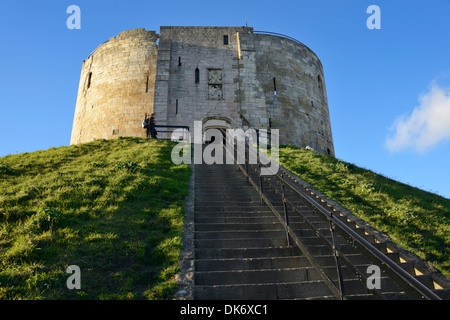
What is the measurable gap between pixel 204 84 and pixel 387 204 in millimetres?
14738

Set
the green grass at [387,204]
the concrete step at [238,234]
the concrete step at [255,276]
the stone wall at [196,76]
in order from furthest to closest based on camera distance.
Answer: the stone wall at [196,76] → the green grass at [387,204] → the concrete step at [238,234] → the concrete step at [255,276]

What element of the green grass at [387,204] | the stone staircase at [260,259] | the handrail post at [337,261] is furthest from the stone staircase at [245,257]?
the green grass at [387,204]

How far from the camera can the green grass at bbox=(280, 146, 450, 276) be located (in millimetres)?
5781

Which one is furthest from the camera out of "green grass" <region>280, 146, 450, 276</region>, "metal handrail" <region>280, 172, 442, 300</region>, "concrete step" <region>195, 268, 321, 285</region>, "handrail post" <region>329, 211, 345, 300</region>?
"green grass" <region>280, 146, 450, 276</region>

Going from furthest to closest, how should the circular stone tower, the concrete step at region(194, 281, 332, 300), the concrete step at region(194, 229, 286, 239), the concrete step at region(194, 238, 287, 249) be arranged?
the circular stone tower
the concrete step at region(194, 229, 286, 239)
the concrete step at region(194, 238, 287, 249)
the concrete step at region(194, 281, 332, 300)

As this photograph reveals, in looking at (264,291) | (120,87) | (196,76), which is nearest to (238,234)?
(264,291)

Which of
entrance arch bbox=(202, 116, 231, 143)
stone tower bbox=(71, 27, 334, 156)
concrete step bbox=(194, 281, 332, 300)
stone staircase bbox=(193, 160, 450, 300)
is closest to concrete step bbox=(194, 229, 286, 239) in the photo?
stone staircase bbox=(193, 160, 450, 300)

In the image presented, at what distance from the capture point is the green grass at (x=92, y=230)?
3.94 metres

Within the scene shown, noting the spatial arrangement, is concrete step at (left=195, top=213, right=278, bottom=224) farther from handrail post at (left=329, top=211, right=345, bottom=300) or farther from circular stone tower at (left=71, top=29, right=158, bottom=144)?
circular stone tower at (left=71, top=29, right=158, bottom=144)

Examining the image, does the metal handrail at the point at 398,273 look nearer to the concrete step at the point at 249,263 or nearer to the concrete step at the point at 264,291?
the concrete step at the point at 264,291

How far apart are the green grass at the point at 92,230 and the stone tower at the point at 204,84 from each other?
10.7 meters

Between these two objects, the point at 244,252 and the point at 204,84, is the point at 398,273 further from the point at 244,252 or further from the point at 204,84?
the point at 204,84

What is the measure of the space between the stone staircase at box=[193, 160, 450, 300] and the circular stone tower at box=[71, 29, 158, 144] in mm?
14744
